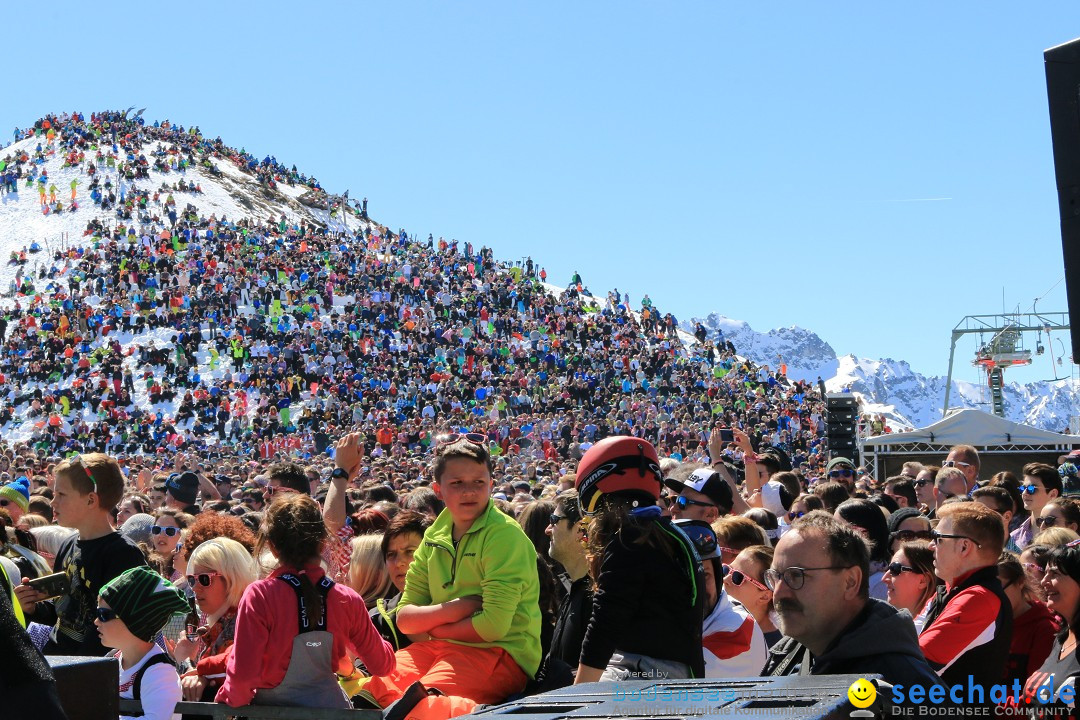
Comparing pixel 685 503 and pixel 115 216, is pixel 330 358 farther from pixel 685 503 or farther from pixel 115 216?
pixel 685 503

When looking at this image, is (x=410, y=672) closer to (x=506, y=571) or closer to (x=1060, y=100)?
(x=506, y=571)

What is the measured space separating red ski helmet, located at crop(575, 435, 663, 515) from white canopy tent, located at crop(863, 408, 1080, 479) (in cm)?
1413

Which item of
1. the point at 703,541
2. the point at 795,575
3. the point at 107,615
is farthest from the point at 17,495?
the point at 795,575

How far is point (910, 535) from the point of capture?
5961mm

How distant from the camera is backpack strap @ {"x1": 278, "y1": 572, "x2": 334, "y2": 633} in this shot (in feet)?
13.5

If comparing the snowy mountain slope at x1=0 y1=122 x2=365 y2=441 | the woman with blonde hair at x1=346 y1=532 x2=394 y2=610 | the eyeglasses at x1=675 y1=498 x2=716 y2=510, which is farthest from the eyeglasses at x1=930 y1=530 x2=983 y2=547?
the snowy mountain slope at x1=0 y1=122 x2=365 y2=441

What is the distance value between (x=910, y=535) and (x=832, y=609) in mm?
2962

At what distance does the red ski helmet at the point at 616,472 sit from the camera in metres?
3.90

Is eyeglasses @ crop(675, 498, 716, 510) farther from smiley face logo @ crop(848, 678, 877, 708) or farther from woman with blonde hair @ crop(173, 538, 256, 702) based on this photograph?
smiley face logo @ crop(848, 678, 877, 708)

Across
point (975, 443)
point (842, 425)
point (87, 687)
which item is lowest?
point (87, 687)

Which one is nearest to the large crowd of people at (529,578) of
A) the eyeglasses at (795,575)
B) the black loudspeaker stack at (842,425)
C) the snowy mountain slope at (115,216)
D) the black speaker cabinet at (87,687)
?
the eyeglasses at (795,575)

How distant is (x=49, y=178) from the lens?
6116 centimetres

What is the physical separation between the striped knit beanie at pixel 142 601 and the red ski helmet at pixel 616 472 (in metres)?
1.62

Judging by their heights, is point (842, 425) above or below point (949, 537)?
above
